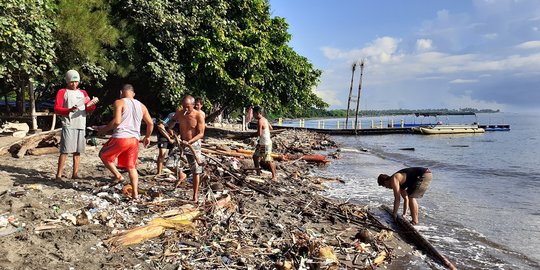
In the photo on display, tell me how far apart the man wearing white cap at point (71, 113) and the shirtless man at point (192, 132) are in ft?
5.80

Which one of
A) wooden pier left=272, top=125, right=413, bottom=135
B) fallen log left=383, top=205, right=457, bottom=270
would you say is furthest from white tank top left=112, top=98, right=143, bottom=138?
wooden pier left=272, top=125, right=413, bottom=135

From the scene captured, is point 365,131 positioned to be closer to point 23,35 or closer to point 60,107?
point 23,35

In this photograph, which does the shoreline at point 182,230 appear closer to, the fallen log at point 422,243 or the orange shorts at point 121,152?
the fallen log at point 422,243

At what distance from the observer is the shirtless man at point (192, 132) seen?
693 centimetres

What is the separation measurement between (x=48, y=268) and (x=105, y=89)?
1585cm

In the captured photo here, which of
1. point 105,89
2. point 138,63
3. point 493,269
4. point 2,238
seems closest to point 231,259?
point 2,238

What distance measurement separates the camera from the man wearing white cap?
274 inches

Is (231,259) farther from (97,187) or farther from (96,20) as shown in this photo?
(96,20)

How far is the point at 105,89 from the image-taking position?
738 inches

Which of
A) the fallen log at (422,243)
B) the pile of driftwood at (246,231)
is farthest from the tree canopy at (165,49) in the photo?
the fallen log at (422,243)

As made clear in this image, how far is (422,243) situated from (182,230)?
441cm

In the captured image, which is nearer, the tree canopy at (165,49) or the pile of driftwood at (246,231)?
the pile of driftwood at (246,231)

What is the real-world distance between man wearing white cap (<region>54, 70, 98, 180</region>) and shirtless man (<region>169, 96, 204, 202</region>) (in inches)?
69.6

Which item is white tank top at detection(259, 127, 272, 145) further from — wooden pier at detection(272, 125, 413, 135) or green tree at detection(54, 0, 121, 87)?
wooden pier at detection(272, 125, 413, 135)
